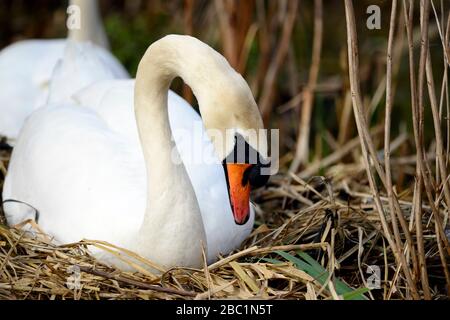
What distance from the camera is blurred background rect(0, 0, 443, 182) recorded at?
5.89 meters

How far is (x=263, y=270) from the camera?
11.1ft

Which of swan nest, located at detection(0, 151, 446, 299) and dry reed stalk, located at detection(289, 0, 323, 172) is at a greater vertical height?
dry reed stalk, located at detection(289, 0, 323, 172)

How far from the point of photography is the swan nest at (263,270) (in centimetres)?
329

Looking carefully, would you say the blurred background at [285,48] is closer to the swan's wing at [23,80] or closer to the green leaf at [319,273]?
the swan's wing at [23,80]

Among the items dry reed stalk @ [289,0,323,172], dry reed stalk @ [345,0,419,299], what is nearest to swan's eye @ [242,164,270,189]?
dry reed stalk @ [345,0,419,299]

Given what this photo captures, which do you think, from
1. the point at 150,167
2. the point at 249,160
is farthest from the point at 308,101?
the point at 249,160

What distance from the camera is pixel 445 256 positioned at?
3.47 m

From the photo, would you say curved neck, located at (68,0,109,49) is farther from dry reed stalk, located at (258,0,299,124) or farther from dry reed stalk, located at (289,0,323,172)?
dry reed stalk, located at (289,0,323,172)

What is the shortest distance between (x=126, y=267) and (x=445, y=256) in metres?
1.25

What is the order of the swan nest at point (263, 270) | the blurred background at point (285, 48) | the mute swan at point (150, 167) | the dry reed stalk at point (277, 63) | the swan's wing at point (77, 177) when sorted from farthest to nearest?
the blurred background at point (285, 48), the dry reed stalk at point (277, 63), the swan's wing at point (77, 177), the swan nest at point (263, 270), the mute swan at point (150, 167)

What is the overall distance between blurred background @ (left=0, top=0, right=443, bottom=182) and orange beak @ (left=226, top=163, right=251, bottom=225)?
1690 mm

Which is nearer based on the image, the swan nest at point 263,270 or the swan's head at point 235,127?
the swan's head at point 235,127

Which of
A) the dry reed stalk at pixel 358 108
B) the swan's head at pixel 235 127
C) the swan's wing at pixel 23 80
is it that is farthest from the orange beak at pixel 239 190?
the swan's wing at pixel 23 80

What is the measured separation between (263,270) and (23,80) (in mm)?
2974
